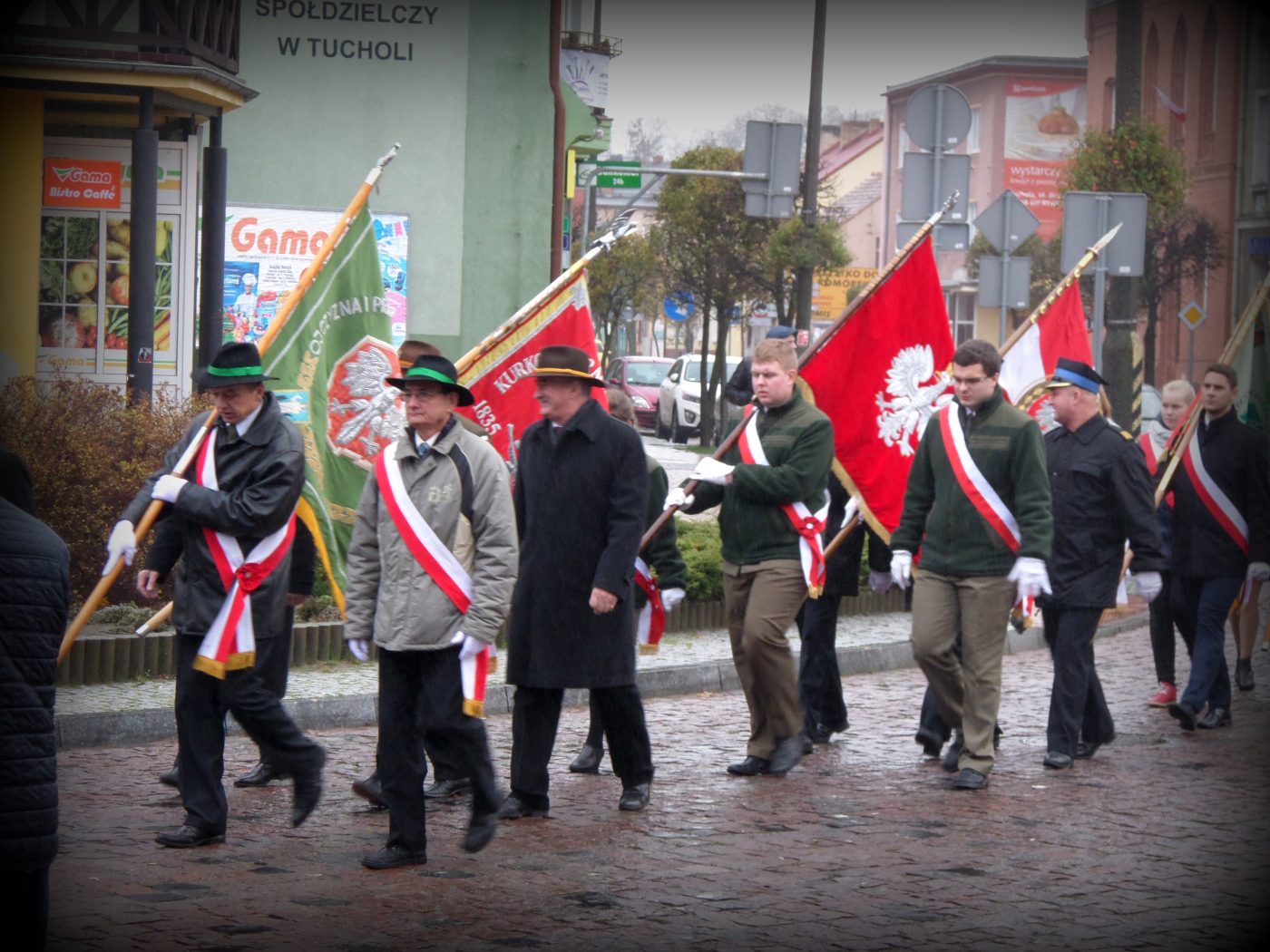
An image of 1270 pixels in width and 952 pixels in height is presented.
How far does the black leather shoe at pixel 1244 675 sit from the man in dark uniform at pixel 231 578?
272 inches

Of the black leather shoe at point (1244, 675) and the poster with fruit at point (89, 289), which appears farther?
the poster with fruit at point (89, 289)

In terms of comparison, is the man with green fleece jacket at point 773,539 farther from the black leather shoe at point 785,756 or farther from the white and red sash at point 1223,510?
the white and red sash at point 1223,510

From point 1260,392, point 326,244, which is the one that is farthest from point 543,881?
point 1260,392

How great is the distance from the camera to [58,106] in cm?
1803

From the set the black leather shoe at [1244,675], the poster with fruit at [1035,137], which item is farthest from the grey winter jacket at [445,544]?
the poster with fruit at [1035,137]

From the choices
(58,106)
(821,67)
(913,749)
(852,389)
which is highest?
(821,67)

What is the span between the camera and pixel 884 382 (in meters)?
10.3

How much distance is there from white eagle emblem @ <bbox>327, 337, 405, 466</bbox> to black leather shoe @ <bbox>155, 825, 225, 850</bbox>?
123 inches

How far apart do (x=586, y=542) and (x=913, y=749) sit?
8.91 ft

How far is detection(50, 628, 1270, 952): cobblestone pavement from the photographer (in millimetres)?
5918

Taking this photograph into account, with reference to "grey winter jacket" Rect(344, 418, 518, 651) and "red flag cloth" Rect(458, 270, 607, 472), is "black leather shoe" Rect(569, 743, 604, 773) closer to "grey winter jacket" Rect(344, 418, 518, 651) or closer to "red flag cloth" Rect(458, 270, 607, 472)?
"red flag cloth" Rect(458, 270, 607, 472)

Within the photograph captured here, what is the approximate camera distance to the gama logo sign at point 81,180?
1794 cm

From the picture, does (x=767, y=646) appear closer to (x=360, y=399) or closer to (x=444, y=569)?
(x=444, y=569)

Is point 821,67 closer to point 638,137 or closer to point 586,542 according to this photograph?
point 586,542
